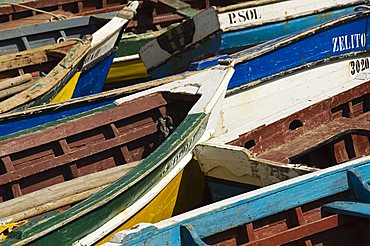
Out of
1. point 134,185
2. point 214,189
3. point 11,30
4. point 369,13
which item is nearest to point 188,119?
point 214,189

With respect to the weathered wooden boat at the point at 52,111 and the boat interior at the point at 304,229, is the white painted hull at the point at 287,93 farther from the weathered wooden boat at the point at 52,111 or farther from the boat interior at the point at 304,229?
the boat interior at the point at 304,229

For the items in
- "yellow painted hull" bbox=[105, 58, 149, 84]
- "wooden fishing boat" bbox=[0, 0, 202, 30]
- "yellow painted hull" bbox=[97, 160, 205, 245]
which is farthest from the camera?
"yellow painted hull" bbox=[105, 58, 149, 84]

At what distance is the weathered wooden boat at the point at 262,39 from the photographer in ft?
25.7

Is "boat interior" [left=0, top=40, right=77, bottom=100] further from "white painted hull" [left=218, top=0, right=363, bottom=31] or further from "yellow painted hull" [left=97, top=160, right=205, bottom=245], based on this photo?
"yellow painted hull" [left=97, top=160, right=205, bottom=245]

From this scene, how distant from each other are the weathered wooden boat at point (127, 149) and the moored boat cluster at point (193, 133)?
0.04ft

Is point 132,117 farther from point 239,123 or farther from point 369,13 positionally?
point 369,13

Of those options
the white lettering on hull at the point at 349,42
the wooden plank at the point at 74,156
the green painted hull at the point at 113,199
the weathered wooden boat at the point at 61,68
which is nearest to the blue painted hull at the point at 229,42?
the weathered wooden boat at the point at 61,68

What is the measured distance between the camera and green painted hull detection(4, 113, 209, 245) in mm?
4715

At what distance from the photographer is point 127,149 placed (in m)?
6.98

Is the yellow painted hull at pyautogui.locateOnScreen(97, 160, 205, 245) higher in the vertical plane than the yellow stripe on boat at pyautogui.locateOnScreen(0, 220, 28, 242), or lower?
lower

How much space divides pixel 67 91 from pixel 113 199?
3.47 meters

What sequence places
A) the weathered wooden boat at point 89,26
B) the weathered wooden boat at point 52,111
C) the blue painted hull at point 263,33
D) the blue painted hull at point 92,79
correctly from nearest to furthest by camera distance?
the weathered wooden boat at point 52,111 → the blue painted hull at point 92,79 → the weathered wooden boat at point 89,26 → the blue painted hull at point 263,33

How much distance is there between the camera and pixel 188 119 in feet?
20.8

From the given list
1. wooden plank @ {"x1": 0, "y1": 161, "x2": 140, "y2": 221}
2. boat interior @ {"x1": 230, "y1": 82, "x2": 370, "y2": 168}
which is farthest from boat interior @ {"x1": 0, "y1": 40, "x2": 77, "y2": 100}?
boat interior @ {"x1": 230, "y1": 82, "x2": 370, "y2": 168}
